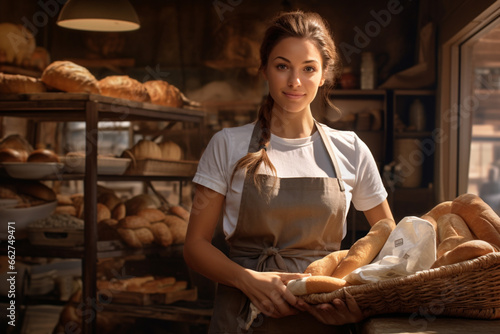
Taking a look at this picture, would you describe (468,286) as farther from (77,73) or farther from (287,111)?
(77,73)

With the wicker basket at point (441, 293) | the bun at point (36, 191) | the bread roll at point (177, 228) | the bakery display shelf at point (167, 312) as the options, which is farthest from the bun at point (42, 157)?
Answer: the wicker basket at point (441, 293)

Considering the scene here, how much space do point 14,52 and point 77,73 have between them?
131cm

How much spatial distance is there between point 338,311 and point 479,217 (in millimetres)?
374

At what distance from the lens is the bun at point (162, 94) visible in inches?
133

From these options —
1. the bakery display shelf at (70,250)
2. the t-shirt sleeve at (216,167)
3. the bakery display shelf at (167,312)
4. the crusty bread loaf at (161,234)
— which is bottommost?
the bakery display shelf at (167,312)

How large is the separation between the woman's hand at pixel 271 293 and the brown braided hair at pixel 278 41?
0.92ft

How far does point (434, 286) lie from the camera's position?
44.0 inches

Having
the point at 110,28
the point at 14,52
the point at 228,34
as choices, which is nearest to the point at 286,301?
the point at 110,28

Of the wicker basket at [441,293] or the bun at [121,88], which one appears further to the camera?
the bun at [121,88]

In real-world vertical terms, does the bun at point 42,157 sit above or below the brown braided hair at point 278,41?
below

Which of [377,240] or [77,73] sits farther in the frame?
[77,73]

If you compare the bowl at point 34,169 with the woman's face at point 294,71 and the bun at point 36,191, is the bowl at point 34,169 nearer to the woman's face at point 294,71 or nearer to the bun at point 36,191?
the bun at point 36,191

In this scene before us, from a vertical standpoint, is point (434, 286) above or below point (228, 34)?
below

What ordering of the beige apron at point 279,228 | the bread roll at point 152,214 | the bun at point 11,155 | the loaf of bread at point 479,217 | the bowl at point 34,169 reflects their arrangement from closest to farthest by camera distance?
the loaf of bread at point 479,217 < the beige apron at point 279,228 < the bowl at point 34,169 < the bun at point 11,155 < the bread roll at point 152,214
